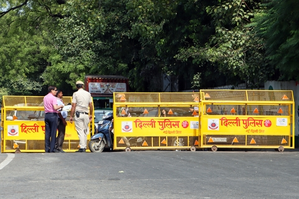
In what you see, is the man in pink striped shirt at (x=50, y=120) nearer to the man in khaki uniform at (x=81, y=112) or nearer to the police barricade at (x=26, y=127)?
the man in khaki uniform at (x=81, y=112)

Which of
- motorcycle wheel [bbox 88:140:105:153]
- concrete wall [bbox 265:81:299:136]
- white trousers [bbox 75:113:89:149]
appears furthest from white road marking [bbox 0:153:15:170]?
concrete wall [bbox 265:81:299:136]

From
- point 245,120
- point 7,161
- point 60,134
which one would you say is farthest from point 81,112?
point 245,120

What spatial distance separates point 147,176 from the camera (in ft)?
30.3

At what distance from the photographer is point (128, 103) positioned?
1573 cm

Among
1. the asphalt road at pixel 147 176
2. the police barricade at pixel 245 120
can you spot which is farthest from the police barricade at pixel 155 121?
the asphalt road at pixel 147 176

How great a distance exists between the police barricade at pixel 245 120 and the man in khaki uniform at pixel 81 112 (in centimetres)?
317

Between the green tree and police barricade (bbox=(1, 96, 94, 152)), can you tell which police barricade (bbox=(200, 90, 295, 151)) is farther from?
police barricade (bbox=(1, 96, 94, 152))

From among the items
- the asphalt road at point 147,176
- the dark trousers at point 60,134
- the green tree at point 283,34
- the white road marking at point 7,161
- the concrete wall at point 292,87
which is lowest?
the asphalt road at point 147,176

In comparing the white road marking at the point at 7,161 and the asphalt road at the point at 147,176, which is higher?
the white road marking at the point at 7,161

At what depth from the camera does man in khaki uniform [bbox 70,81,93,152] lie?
14771 millimetres

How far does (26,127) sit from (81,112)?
2025 millimetres

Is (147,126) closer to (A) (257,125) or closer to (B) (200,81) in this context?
(A) (257,125)

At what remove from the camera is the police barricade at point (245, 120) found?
1568 centimetres

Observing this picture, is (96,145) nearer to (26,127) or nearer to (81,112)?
(81,112)
